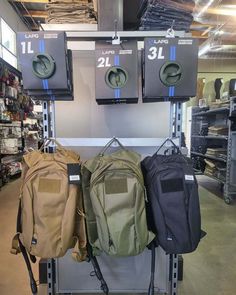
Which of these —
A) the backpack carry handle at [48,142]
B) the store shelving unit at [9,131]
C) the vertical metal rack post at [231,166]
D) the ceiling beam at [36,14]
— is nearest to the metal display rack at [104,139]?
the backpack carry handle at [48,142]

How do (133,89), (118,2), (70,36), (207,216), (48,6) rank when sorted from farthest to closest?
1. (207,216)
2. (48,6)
3. (118,2)
4. (70,36)
5. (133,89)

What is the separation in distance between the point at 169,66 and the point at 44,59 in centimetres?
62

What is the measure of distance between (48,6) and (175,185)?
1.57 m

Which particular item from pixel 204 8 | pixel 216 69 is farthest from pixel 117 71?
pixel 216 69

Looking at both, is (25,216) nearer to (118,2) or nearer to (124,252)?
(124,252)

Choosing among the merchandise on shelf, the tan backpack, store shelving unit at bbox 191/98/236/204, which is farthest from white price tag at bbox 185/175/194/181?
the merchandise on shelf

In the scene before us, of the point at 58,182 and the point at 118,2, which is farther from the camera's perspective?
the point at 118,2

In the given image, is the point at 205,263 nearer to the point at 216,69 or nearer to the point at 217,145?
the point at 217,145

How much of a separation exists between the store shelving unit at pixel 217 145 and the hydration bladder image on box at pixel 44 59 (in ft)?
10.9

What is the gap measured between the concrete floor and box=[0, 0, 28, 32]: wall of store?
4.33 m

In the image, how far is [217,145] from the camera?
5250 mm

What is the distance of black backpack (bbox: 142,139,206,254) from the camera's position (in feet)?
3.95

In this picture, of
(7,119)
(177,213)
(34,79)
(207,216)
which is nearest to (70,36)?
(34,79)

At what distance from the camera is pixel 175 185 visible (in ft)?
3.99
